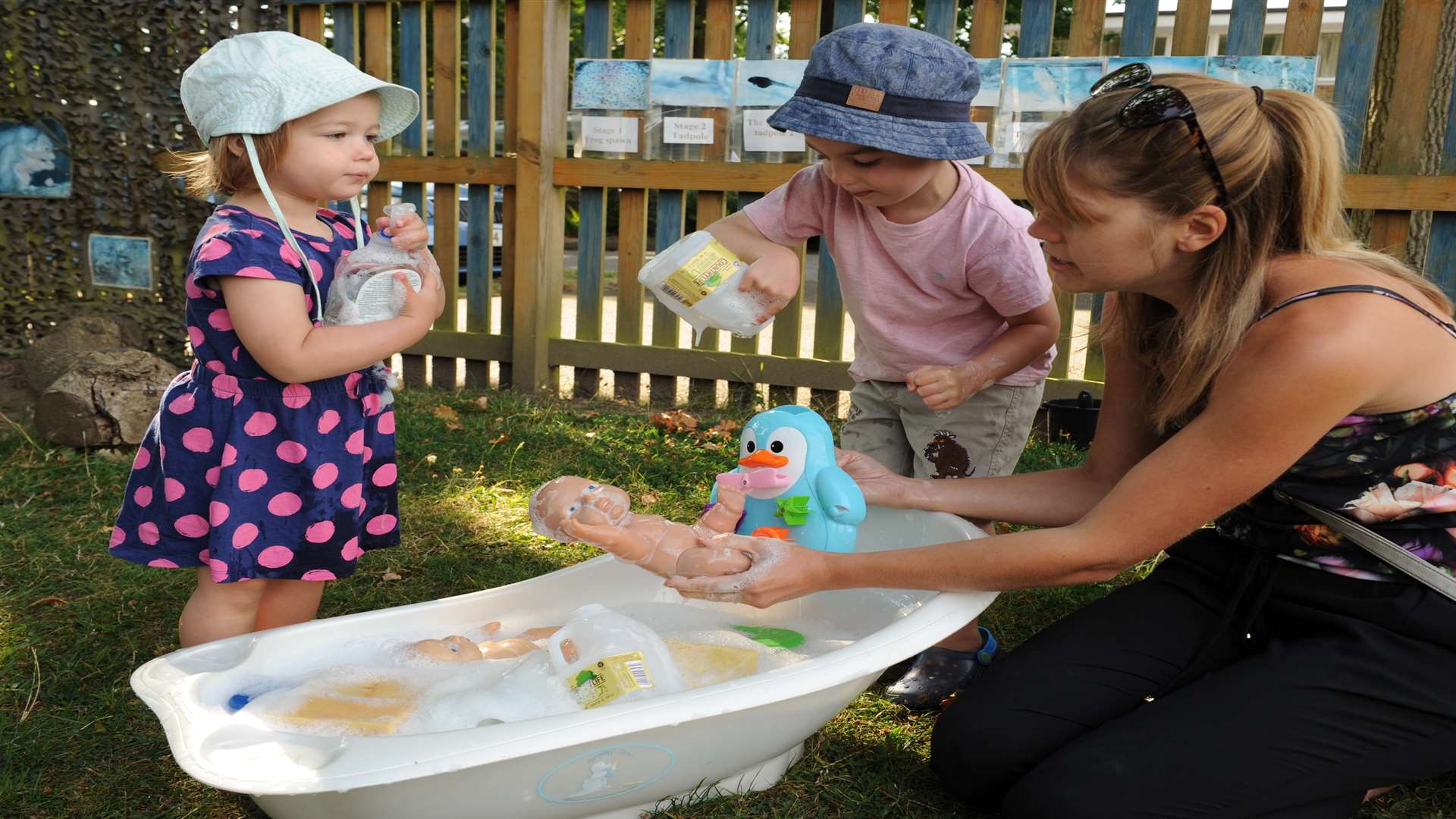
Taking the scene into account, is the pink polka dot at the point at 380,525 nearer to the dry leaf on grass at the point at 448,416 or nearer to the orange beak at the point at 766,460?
the orange beak at the point at 766,460

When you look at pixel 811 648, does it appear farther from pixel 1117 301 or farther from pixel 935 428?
pixel 1117 301

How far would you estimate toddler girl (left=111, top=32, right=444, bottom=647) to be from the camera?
6.53 feet

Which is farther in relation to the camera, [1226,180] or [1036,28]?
[1036,28]

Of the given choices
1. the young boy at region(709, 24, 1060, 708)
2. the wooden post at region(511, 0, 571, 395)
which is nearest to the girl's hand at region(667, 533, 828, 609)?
the young boy at region(709, 24, 1060, 708)

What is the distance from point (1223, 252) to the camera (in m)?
1.75

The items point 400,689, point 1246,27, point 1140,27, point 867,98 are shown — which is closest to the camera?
point 400,689

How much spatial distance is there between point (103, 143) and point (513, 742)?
12.5 ft

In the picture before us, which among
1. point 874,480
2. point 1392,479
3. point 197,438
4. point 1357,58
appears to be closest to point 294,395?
point 197,438

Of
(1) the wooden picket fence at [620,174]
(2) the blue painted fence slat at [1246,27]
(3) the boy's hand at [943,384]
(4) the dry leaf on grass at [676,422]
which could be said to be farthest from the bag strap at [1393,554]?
(4) the dry leaf on grass at [676,422]

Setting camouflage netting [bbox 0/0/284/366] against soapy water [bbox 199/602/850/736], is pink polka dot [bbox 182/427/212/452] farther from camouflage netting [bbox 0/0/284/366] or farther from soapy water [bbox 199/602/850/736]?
camouflage netting [bbox 0/0/284/366]

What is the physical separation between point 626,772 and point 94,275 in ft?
12.3

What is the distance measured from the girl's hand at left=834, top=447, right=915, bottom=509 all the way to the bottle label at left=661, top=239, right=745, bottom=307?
0.44 metres

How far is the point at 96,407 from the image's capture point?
3850 mm

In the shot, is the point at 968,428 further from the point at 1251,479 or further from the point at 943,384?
the point at 1251,479
